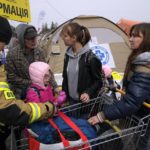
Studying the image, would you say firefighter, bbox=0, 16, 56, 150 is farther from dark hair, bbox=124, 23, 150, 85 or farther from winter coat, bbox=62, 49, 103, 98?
winter coat, bbox=62, 49, 103, 98

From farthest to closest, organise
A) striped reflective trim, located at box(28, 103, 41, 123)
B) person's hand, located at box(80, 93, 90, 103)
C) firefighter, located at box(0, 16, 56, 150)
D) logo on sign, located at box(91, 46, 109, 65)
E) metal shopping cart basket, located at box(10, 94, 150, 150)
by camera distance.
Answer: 1. logo on sign, located at box(91, 46, 109, 65)
2. person's hand, located at box(80, 93, 90, 103)
3. metal shopping cart basket, located at box(10, 94, 150, 150)
4. striped reflective trim, located at box(28, 103, 41, 123)
5. firefighter, located at box(0, 16, 56, 150)

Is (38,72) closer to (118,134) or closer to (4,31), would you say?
(4,31)

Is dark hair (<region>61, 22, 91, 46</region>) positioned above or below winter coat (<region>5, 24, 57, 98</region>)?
above

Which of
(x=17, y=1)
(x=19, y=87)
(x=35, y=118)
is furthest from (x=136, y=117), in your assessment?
(x=17, y=1)

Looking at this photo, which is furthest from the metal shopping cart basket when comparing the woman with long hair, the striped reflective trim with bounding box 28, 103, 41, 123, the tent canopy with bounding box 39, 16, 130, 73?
the tent canopy with bounding box 39, 16, 130, 73

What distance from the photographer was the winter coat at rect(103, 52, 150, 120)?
104 inches

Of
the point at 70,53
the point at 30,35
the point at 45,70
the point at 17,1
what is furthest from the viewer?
the point at 17,1

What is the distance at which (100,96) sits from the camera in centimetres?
344

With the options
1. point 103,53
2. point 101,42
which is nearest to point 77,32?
point 103,53

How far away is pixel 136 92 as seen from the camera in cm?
263

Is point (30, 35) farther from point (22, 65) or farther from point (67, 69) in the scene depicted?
point (67, 69)

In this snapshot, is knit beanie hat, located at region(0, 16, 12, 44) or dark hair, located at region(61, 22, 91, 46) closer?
knit beanie hat, located at region(0, 16, 12, 44)

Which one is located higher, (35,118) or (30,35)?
(30,35)

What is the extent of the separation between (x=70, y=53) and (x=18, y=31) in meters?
0.85
